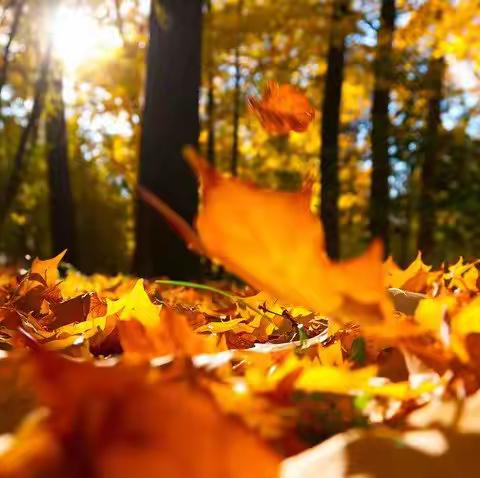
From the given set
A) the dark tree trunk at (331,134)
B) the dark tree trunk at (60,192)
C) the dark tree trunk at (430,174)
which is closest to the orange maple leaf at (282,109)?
the dark tree trunk at (331,134)

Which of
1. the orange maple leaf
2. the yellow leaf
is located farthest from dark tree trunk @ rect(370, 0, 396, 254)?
the yellow leaf

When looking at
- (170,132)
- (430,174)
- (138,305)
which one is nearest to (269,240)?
(138,305)

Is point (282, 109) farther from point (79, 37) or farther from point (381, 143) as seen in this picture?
point (381, 143)

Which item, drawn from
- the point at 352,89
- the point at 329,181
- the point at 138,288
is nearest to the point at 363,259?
the point at 138,288

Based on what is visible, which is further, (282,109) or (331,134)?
(331,134)

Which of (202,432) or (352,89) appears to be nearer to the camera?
(202,432)

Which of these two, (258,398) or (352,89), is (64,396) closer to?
(258,398)

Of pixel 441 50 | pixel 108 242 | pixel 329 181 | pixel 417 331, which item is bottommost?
pixel 108 242
